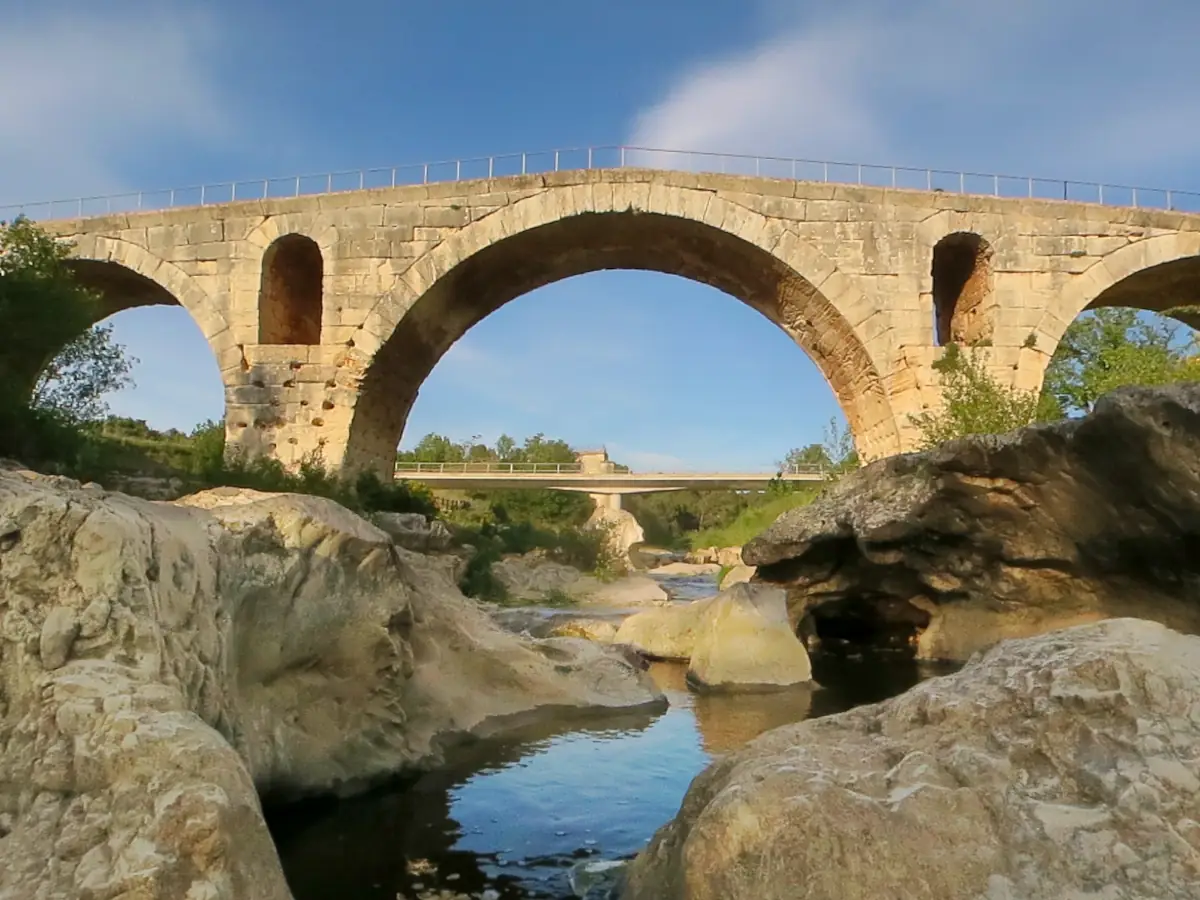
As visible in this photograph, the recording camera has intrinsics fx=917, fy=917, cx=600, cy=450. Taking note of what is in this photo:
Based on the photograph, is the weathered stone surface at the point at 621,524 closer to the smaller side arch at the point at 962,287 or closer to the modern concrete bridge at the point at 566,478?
the modern concrete bridge at the point at 566,478

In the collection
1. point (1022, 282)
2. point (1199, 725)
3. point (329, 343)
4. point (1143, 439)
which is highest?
point (1022, 282)

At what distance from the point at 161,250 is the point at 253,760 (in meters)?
14.0

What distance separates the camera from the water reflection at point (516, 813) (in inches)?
124

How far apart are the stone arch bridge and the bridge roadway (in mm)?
16313

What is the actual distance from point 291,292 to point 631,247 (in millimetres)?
6102

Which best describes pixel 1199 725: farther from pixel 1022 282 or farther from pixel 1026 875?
pixel 1022 282

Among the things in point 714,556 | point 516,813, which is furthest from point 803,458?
point 516,813

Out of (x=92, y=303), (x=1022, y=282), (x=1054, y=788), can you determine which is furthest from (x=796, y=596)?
(x=92, y=303)

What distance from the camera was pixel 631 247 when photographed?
15.5 meters

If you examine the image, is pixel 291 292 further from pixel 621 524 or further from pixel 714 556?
pixel 714 556

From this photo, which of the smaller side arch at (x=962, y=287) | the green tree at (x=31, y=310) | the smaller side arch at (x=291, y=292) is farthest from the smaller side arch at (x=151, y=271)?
the smaller side arch at (x=962, y=287)

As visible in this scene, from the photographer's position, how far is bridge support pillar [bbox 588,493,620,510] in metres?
38.7

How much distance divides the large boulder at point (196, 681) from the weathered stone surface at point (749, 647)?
241cm

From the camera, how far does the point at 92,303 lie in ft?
42.8
